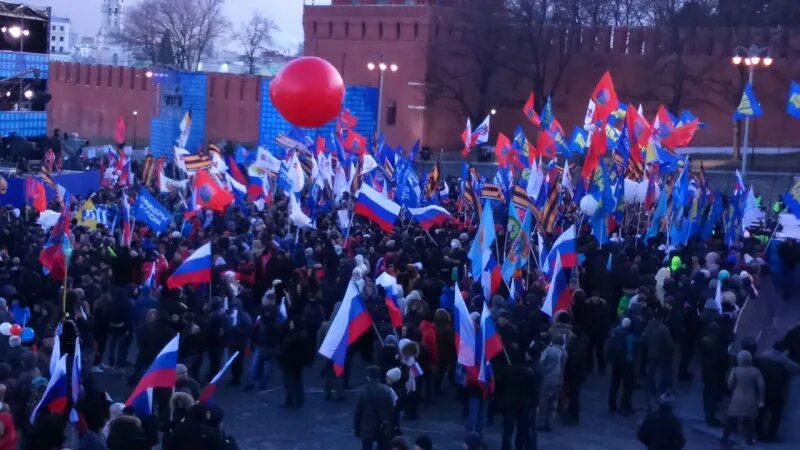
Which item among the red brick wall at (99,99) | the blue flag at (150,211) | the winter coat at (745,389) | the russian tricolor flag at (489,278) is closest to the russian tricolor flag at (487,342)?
the winter coat at (745,389)

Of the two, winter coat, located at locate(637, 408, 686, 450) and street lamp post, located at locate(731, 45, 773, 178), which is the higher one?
street lamp post, located at locate(731, 45, 773, 178)

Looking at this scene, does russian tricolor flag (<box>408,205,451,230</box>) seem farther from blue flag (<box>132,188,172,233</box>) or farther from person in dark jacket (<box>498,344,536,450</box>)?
person in dark jacket (<box>498,344,536,450</box>)

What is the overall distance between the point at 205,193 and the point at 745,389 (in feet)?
30.9

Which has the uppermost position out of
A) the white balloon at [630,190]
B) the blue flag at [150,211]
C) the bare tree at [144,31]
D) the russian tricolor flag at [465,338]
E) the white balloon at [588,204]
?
the bare tree at [144,31]

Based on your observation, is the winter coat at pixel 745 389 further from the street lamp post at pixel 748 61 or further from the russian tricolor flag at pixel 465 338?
the street lamp post at pixel 748 61

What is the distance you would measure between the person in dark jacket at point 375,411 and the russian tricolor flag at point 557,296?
9.65 feet

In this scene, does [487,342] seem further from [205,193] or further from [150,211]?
[205,193]

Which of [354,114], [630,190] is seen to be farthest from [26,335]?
[354,114]

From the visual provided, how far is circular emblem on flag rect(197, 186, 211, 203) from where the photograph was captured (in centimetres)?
1741

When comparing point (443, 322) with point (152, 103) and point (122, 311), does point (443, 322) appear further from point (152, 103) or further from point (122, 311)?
point (152, 103)

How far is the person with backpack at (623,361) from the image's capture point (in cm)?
1155

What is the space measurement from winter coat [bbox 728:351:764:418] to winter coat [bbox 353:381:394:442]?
325 cm

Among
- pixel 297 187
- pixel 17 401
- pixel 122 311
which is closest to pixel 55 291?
pixel 122 311

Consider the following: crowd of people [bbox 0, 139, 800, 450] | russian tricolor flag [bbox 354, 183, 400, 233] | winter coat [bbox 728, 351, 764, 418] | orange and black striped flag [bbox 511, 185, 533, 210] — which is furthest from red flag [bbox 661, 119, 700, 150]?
winter coat [bbox 728, 351, 764, 418]
